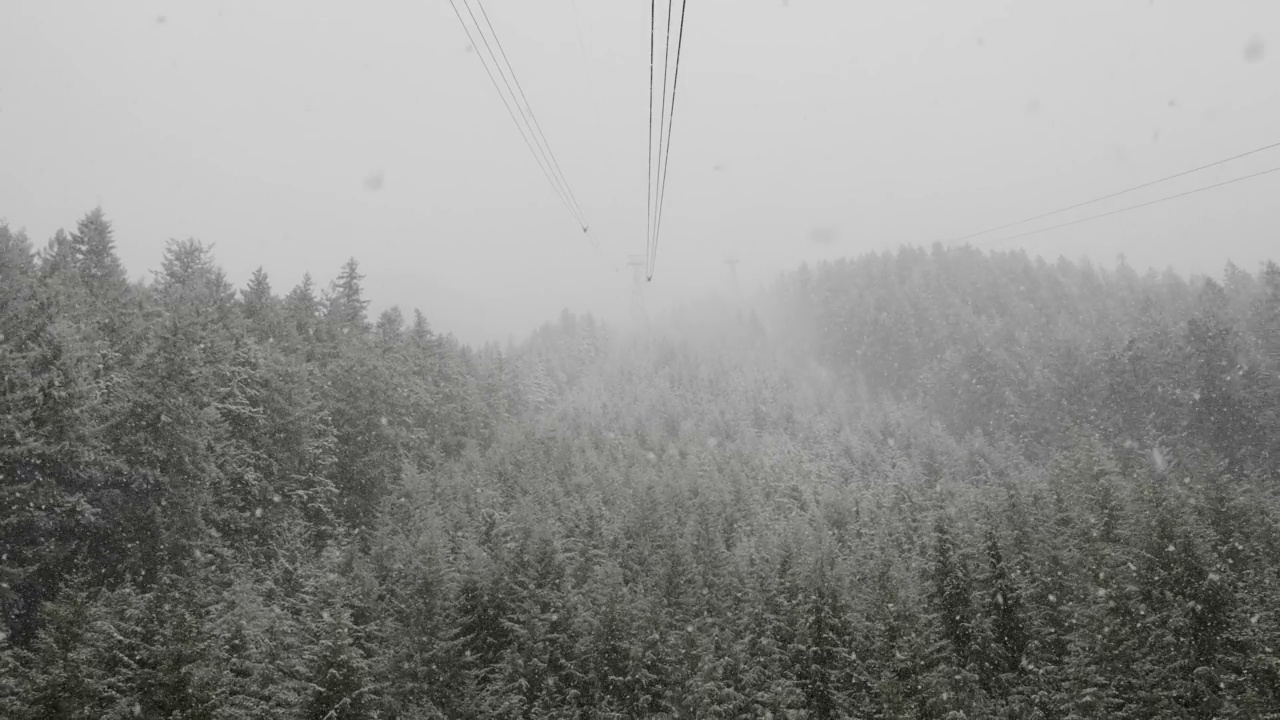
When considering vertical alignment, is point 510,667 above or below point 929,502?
below

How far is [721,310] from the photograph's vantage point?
393 ft

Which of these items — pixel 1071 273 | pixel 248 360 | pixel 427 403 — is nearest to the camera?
pixel 248 360

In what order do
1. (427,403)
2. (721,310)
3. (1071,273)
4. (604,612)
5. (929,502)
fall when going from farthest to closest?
(721,310), (1071,273), (427,403), (929,502), (604,612)

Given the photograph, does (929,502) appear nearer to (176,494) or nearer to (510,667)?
(510,667)

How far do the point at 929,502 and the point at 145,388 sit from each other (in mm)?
40047

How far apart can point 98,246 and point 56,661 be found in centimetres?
4086

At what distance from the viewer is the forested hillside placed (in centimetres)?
2016

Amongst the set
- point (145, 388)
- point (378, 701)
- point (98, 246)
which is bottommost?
point (378, 701)

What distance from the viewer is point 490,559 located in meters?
25.8

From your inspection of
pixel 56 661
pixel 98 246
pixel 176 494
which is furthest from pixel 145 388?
pixel 98 246

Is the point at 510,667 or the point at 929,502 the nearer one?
the point at 510,667

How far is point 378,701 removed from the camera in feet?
67.5

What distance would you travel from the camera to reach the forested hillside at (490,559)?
794 inches

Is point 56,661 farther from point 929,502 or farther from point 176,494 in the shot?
point 929,502
